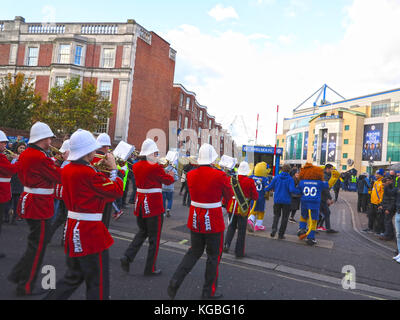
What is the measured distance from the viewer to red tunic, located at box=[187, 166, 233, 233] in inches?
153

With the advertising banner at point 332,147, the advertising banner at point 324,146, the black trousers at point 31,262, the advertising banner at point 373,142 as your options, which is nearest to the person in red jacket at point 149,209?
the black trousers at point 31,262

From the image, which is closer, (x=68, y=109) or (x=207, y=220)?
(x=207, y=220)

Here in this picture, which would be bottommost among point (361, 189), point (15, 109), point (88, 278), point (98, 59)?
point (88, 278)

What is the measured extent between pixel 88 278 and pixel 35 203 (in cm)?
151

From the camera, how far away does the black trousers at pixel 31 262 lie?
3.73 m

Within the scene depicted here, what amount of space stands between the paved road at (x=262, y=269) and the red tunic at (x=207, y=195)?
100cm

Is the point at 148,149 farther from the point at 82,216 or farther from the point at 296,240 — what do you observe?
the point at 296,240

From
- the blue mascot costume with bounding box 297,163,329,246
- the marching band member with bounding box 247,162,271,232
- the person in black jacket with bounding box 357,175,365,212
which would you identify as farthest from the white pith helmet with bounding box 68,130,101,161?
the person in black jacket with bounding box 357,175,365,212

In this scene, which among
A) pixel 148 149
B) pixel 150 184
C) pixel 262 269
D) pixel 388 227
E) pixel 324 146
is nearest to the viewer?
pixel 150 184

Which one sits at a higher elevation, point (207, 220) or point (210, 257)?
point (207, 220)

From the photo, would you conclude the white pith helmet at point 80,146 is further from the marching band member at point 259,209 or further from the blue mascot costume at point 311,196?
the marching band member at point 259,209

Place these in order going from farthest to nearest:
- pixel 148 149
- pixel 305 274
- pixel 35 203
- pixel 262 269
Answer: pixel 262 269
pixel 305 274
pixel 148 149
pixel 35 203

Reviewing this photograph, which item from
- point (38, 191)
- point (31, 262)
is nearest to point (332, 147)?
point (38, 191)

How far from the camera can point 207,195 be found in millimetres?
3967
